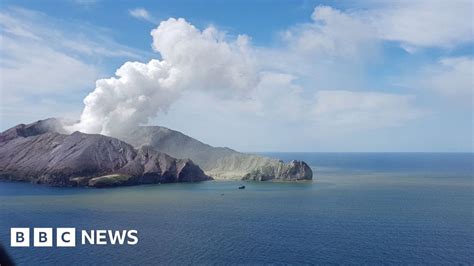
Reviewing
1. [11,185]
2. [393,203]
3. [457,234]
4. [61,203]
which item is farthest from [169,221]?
[11,185]

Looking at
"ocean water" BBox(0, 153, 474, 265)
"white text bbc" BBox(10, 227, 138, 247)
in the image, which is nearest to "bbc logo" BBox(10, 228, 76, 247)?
"white text bbc" BBox(10, 227, 138, 247)

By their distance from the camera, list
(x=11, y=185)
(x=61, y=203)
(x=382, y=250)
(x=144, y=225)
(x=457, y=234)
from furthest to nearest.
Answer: (x=11, y=185) → (x=61, y=203) → (x=144, y=225) → (x=457, y=234) → (x=382, y=250)

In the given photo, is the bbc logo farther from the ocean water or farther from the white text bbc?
the ocean water

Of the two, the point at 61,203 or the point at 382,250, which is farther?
the point at 61,203

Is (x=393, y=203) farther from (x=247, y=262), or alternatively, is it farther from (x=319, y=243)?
(x=247, y=262)

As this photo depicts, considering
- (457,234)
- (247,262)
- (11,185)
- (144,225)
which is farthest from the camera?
(11,185)

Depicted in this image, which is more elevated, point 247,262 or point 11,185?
point 11,185

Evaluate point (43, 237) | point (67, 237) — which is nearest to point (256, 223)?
point (67, 237)
